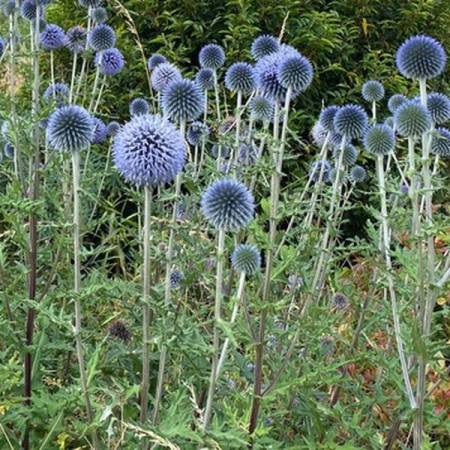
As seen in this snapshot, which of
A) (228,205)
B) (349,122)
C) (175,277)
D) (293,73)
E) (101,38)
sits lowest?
(175,277)

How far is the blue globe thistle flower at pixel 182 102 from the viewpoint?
2.81 metres

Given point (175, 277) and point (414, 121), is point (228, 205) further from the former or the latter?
point (175, 277)

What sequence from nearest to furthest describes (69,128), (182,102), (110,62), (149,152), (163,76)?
(149,152)
(69,128)
(182,102)
(163,76)
(110,62)

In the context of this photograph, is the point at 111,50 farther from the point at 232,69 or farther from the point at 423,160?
the point at 423,160

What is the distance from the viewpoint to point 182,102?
2.81 meters

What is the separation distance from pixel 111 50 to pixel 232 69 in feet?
3.09

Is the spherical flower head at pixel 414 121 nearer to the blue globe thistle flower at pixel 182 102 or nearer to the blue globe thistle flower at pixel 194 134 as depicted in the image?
the blue globe thistle flower at pixel 182 102

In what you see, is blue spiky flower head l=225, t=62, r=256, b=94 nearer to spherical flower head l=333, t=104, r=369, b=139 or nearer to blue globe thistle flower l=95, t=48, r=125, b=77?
spherical flower head l=333, t=104, r=369, b=139

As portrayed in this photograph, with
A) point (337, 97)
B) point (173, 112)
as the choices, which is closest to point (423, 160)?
point (173, 112)

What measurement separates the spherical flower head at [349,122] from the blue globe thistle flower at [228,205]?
0.77 metres

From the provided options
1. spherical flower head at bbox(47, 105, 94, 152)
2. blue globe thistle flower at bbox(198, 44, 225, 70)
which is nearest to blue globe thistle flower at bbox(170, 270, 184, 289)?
spherical flower head at bbox(47, 105, 94, 152)

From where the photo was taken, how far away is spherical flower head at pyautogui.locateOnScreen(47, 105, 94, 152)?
251 centimetres

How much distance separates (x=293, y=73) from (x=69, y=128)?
2.56ft

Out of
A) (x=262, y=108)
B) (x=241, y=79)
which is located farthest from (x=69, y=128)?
(x=241, y=79)
